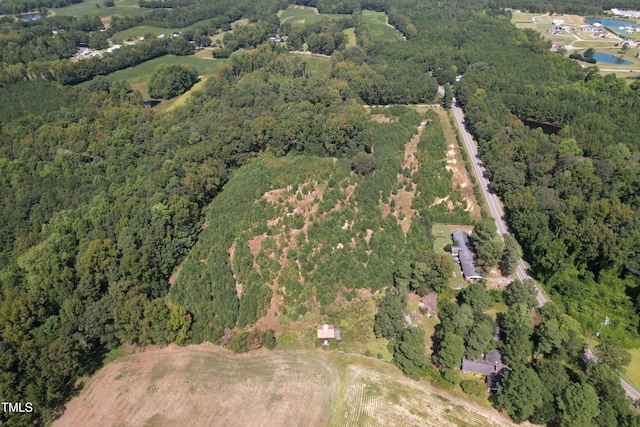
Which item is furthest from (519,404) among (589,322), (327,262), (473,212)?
(473,212)

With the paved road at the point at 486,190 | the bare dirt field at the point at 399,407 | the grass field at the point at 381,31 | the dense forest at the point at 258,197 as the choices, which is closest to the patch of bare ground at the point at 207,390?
the bare dirt field at the point at 399,407

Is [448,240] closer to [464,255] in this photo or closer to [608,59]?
[464,255]

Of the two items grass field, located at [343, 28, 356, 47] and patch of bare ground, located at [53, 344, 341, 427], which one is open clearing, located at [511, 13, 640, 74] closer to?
grass field, located at [343, 28, 356, 47]

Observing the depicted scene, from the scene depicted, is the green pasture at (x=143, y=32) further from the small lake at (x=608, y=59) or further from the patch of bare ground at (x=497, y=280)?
the patch of bare ground at (x=497, y=280)

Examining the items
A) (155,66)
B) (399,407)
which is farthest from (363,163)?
(155,66)

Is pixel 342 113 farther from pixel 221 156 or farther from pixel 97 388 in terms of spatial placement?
pixel 97 388

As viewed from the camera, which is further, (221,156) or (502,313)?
(221,156)
